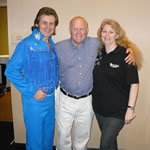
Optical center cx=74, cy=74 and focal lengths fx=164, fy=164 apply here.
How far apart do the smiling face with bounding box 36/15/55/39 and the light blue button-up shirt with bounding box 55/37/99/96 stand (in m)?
0.22

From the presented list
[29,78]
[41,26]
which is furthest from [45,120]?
[41,26]

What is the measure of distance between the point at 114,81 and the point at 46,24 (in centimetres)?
75

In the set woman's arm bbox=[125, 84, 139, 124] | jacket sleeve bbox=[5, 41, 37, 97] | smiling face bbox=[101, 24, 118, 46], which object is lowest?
woman's arm bbox=[125, 84, 139, 124]

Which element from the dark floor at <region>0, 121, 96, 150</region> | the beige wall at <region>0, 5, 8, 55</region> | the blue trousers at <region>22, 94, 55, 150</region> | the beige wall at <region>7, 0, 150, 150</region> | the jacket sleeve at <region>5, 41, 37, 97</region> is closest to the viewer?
the jacket sleeve at <region>5, 41, 37, 97</region>

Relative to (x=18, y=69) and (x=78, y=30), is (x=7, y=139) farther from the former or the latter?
(x=78, y=30)

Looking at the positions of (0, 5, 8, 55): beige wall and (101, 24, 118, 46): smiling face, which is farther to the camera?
(0, 5, 8, 55): beige wall

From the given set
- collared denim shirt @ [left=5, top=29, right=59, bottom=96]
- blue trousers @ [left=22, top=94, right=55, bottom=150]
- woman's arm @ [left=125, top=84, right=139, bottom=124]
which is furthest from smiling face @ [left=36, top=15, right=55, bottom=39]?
woman's arm @ [left=125, top=84, right=139, bottom=124]

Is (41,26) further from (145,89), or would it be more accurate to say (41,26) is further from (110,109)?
(145,89)

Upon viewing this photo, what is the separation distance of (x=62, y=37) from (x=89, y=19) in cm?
38

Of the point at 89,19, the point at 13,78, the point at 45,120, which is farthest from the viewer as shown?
the point at 89,19

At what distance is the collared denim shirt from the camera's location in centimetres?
133

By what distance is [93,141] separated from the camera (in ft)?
7.22

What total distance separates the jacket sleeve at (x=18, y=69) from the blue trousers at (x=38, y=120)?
0.13m

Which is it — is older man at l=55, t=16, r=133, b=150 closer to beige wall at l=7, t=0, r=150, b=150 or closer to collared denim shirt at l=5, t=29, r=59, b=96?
collared denim shirt at l=5, t=29, r=59, b=96
